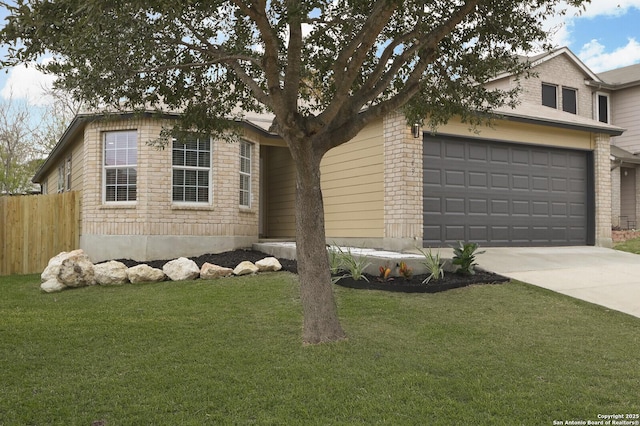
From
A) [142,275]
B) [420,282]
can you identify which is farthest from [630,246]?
[142,275]

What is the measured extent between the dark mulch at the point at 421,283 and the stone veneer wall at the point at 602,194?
Result: 622cm

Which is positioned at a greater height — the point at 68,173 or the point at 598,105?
the point at 598,105

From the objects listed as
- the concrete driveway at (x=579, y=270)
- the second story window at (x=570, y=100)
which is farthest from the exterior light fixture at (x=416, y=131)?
the second story window at (x=570, y=100)

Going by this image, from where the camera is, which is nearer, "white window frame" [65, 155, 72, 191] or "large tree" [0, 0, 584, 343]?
"large tree" [0, 0, 584, 343]

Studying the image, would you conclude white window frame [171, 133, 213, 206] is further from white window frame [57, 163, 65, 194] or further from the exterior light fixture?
white window frame [57, 163, 65, 194]

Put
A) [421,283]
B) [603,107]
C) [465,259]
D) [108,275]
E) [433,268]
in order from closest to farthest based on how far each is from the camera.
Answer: [421,283] < [433,268] < [465,259] < [108,275] < [603,107]

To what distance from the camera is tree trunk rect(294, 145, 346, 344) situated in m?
5.51

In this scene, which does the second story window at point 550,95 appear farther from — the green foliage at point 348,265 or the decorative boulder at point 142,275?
the decorative boulder at point 142,275

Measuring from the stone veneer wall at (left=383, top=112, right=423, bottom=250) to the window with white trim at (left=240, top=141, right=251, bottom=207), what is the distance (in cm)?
385

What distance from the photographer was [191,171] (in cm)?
1232

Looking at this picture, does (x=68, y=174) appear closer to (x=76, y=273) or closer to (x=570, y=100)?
(x=76, y=273)

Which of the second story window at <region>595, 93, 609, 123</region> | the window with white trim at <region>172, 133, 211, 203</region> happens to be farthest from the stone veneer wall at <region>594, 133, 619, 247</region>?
the window with white trim at <region>172, 133, 211, 203</region>

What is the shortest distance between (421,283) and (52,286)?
6.42 meters

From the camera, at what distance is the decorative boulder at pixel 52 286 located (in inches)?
369
